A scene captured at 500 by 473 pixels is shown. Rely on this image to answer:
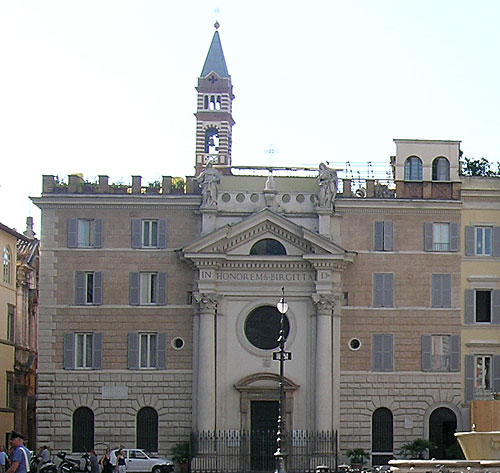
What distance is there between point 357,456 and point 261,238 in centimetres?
1048

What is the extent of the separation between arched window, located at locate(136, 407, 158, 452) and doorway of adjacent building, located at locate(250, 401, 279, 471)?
171 inches

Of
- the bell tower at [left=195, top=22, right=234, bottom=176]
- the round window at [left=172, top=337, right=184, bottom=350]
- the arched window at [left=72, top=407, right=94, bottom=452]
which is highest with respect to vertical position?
the bell tower at [left=195, top=22, right=234, bottom=176]

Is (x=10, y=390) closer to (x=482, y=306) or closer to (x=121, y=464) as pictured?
(x=121, y=464)

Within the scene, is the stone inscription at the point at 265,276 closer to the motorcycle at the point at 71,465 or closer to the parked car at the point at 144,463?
the parked car at the point at 144,463

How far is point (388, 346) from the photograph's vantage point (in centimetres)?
6000

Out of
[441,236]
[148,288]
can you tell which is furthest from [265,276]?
[441,236]

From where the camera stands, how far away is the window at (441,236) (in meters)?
60.5

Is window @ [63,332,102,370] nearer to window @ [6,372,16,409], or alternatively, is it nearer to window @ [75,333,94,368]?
window @ [75,333,94,368]

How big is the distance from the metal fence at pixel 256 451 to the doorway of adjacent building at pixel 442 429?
4.63m

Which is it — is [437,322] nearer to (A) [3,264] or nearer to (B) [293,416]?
(B) [293,416]

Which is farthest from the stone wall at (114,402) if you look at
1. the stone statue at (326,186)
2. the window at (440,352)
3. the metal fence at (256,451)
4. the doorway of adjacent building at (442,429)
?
the doorway of adjacent building at (442,429)

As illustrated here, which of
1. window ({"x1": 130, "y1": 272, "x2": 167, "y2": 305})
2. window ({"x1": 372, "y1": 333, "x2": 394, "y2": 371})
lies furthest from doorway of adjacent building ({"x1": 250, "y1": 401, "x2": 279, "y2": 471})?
window ({"x1": 130, "y1": 272, "x2": 167, "y2": 305})

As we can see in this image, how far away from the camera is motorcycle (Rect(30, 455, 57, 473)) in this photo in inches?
2096

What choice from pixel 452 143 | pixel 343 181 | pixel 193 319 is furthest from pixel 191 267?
pixel 452 143
